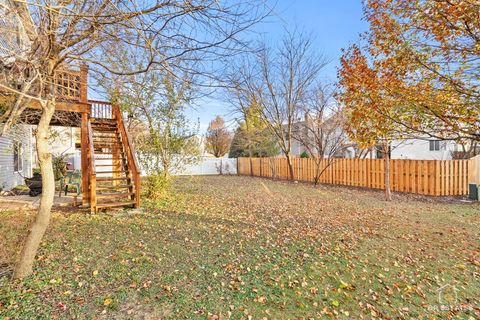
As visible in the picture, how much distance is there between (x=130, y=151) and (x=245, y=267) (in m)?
4.88

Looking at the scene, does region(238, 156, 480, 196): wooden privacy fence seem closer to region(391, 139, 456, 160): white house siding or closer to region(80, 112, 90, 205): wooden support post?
region(391, 139, 456, 160): white house siding

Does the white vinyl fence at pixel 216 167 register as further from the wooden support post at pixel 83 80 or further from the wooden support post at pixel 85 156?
the wooden support post at pixel 83 80

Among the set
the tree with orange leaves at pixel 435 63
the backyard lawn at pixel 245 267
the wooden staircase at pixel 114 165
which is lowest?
the backyard lawn at pixel 245 267

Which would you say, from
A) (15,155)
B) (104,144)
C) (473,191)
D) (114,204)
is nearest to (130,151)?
(114,204)

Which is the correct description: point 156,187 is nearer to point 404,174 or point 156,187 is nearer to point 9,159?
point 9,159

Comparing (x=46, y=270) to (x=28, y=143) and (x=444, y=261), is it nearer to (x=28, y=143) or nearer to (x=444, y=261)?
(x=444, y=261)

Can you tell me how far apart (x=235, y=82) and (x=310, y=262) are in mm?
2778

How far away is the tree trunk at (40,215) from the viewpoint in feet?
10.0

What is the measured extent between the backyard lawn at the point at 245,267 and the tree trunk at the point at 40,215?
183mm

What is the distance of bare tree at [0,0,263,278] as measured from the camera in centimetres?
279

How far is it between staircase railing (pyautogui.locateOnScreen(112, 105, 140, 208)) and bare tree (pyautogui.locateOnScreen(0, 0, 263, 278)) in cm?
318

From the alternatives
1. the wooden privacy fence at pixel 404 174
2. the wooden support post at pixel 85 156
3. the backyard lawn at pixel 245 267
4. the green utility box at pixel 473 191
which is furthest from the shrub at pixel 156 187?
the green utility box at pixel 473 191

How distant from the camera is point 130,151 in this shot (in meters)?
6.93

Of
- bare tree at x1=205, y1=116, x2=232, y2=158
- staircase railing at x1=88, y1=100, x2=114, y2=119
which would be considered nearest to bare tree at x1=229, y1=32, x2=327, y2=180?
staircase railing at x1=88, y1=100, x2=114, y2=119
